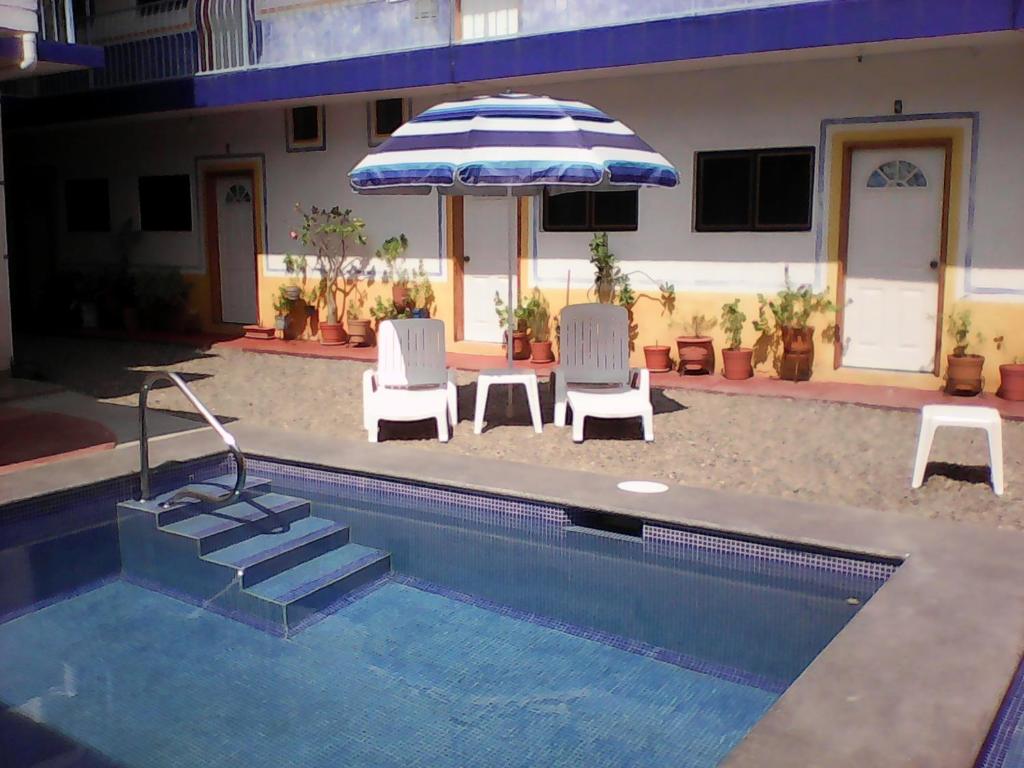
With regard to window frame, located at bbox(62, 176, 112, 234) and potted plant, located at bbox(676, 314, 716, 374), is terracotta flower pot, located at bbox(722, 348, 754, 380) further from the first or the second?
window frame, located at bbox(62, 176, 112, 234)

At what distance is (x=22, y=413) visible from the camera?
336 inches

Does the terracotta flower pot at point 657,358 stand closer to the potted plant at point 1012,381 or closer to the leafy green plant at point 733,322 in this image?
the leafy green plant at point 733,322

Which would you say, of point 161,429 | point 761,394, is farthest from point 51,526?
point 761,394

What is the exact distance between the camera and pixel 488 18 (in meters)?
11.6

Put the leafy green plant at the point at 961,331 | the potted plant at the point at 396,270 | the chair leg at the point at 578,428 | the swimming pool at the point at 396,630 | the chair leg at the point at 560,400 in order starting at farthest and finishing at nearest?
the potted plant at the point at 396,270
the leafy green plant at the point at 961,331
the chair leg at the point at 560,400
the chair leg at the point at 578,428
the swimming pool at the point at 396,630

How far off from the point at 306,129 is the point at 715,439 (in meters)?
8.20

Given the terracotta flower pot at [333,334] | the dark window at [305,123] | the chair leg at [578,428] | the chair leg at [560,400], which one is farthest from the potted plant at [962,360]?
the dark window at [305,123]

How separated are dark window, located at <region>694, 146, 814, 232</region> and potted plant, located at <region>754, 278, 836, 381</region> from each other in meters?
0.64

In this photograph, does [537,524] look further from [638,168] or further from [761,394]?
[761,394]

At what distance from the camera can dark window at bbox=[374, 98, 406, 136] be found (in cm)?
1270

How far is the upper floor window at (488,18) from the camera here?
11.5m

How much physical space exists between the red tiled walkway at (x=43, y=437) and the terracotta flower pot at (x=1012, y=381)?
745 centimetres

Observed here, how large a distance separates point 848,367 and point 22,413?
7.64 metres

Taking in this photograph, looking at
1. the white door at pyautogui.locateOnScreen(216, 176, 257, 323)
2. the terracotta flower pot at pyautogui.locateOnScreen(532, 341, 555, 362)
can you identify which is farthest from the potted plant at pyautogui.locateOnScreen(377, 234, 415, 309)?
the white door at pyautogui.locateOnScreen(216, 176, 257, 323)
